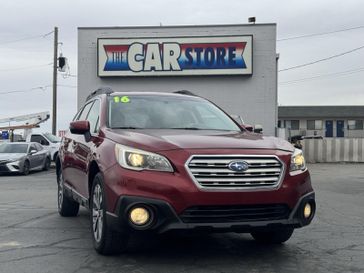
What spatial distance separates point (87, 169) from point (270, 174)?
7.15 feet

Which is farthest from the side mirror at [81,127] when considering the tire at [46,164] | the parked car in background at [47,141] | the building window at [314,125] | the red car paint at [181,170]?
the building window at [314,125]

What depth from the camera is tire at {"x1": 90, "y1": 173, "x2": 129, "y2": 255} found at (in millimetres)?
5328

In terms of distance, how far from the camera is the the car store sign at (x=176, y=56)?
23469mm

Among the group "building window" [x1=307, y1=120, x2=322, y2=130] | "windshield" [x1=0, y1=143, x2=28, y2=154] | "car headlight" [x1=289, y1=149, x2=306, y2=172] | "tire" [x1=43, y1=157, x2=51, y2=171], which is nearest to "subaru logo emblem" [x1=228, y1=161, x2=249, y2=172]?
"car headlight" [x1=289, y1=149, x2=306, y2=172]

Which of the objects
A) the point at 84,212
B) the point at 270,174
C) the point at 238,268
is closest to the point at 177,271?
the point at 238,268

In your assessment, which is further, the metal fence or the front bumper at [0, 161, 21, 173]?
the metal fence

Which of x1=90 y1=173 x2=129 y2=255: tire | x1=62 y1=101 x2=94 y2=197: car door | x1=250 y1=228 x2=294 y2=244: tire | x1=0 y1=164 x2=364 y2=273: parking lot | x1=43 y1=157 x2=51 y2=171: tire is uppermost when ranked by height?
x1=62 y1=101 x2=94 y2=197: car door

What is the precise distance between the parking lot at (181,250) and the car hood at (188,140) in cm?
117

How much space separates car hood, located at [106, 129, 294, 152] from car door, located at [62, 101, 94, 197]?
2.94 ft

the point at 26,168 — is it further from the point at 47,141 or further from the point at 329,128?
the point at 329,128

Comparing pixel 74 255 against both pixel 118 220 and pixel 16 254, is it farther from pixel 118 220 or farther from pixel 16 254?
pixel 118 220

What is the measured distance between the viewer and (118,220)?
5.00 metres

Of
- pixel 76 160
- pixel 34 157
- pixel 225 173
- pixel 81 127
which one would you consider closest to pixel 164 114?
pixel 81 127

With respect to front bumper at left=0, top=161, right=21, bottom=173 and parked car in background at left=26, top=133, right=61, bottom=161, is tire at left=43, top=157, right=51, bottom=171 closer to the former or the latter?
parked car in background at left=26, top=133, right=61, bottom=161
